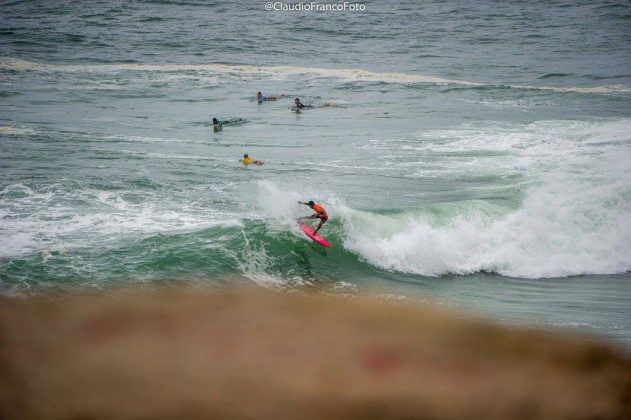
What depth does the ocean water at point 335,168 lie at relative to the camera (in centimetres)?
1206

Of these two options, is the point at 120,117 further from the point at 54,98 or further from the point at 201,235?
the point at 201,235

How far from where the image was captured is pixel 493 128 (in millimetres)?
24500

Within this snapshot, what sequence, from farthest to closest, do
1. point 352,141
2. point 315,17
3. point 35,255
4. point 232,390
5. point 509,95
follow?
point 315,17 < point 509,95 < point 352,141 < point 35,255 < point 232,390

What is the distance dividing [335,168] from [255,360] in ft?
60.2

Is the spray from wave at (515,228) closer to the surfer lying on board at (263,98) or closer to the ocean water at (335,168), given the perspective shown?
the ocean water at (335,168)

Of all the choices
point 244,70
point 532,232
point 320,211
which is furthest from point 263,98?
point 320,211

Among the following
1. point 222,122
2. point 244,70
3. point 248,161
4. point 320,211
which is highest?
point 244,70

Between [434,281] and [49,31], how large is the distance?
132 feet

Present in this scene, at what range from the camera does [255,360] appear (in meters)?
1.10

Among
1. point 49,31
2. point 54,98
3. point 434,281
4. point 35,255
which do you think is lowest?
point 434,281

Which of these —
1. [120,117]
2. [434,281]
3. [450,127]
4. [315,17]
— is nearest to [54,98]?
[120,117]

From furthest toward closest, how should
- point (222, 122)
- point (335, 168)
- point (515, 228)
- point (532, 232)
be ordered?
1. point (222, 122)
2. point (335, 168)
3. point (515, 228)
4. point (532, 232)

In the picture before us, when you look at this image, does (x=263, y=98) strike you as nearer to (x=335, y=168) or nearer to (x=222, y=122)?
(x=222, y=122)

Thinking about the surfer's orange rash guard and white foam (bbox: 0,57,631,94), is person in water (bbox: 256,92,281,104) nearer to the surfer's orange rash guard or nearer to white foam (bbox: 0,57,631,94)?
white foam (bbox: 0,57,631,94)
